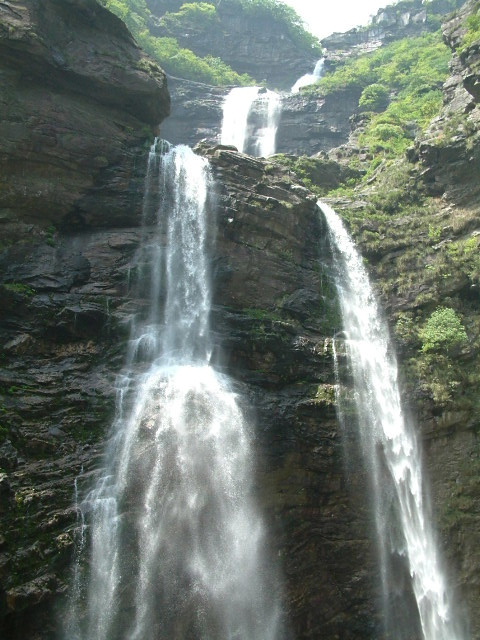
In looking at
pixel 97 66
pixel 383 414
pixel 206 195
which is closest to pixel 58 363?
pixel 206 195

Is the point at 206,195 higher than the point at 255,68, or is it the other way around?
the point at 255,68

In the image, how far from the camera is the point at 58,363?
13.9m

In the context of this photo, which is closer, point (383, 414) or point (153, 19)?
→ point (383, 414)

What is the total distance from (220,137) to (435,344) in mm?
24546

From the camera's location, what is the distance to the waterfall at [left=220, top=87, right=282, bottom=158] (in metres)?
35.3

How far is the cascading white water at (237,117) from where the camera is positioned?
35.4m

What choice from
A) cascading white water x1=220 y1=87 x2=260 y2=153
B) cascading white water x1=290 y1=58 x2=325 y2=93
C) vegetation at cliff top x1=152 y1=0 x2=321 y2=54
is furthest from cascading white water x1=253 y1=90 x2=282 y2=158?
vegetation at cliff top x1=152 y1=0 x2=321 y2=54

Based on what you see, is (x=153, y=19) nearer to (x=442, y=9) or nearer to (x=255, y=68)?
(x=255, y=68)

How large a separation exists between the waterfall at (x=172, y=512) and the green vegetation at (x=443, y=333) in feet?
22.3

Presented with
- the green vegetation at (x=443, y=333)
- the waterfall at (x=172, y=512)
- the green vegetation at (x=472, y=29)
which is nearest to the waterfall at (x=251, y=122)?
the green vegetation at (x=472, y=29)

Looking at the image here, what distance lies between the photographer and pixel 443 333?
54.1 ft

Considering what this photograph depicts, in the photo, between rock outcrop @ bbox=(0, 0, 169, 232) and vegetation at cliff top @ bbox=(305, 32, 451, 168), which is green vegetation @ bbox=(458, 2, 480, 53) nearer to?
vegetation at cliff top @ bbox=(305, 32, 451, 168)

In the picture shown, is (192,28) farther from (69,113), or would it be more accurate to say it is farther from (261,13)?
(69,113)

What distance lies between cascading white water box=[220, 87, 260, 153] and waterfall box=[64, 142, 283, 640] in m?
22.1
